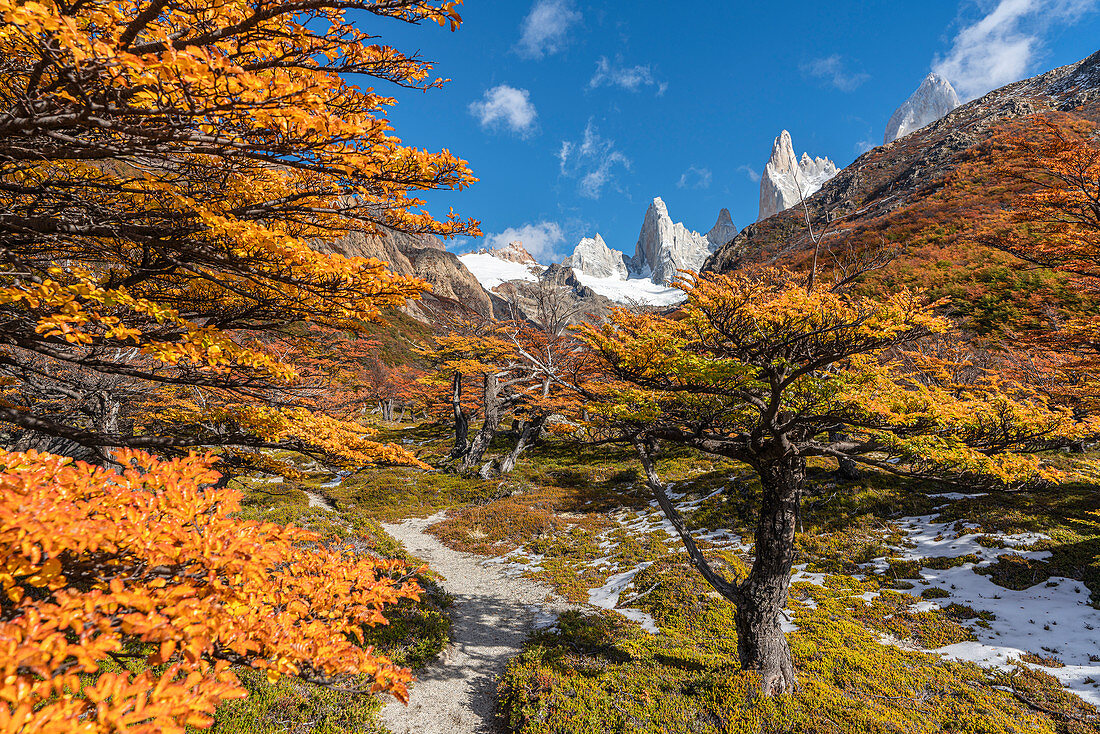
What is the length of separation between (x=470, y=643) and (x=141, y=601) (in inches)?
288

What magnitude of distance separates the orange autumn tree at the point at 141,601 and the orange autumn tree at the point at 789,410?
4.56 meters

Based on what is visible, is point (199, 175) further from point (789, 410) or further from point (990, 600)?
point (990, 600)

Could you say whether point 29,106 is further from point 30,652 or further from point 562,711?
point 562,711

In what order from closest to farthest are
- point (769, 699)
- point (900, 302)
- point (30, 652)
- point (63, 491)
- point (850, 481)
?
point (30, 652)
point (63, 491)
point (900, 302)
point (769, 699)
point (850, 481)

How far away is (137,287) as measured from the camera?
4.83 meters

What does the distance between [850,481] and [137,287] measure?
17.4 m

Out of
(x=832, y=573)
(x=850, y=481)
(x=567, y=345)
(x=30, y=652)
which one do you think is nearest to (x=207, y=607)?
(x=30, y=652)

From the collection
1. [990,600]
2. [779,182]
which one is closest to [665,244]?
[779,182]

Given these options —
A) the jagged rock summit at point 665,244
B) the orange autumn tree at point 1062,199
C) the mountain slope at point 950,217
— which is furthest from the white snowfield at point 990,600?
the jagged rock summit at point 665,244

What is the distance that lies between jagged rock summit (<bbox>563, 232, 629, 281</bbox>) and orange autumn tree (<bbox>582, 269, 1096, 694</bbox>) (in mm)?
185210

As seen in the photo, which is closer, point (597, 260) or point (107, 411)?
point (107, 411)

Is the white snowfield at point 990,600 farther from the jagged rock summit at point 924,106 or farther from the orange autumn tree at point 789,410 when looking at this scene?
the jagged rock summit at point 924,106

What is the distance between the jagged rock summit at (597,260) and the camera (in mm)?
187750

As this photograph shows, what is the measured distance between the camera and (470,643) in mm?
7836
